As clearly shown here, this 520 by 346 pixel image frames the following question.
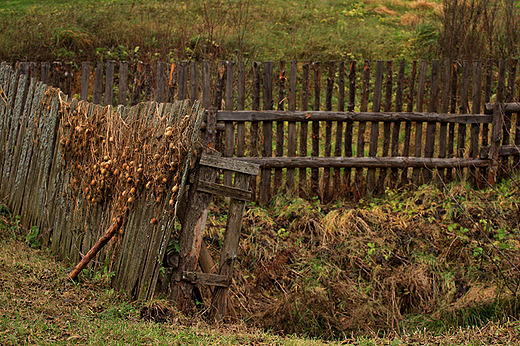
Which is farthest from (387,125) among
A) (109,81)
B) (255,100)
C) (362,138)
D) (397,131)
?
(109,81)

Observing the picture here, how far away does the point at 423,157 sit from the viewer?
713 centimetres

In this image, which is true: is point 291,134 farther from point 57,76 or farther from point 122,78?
point 57,76

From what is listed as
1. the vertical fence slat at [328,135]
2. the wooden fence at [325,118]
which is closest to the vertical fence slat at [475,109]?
the wooden fence at [325,118]

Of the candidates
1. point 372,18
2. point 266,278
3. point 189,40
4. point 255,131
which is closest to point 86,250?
point 266,278

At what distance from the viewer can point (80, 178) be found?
A: 178 inches

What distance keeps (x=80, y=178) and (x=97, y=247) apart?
31.2 inches

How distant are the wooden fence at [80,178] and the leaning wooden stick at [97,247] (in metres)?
0.07

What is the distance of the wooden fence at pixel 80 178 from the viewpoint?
3.88 m

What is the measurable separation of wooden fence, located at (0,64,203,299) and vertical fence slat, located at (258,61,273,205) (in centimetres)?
276

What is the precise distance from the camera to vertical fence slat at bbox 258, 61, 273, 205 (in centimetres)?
663

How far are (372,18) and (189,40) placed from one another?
617cm

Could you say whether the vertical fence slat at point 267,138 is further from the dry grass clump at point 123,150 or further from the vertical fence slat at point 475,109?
the vertical fence slat at point 475,109

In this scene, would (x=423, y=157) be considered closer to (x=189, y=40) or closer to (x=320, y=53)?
(x=320, y=53)

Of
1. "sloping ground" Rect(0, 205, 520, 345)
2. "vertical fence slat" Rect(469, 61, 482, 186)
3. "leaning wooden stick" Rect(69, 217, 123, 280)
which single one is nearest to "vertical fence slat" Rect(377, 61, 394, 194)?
"vertical fence slat" Rect(469, 61, 482, 186)
